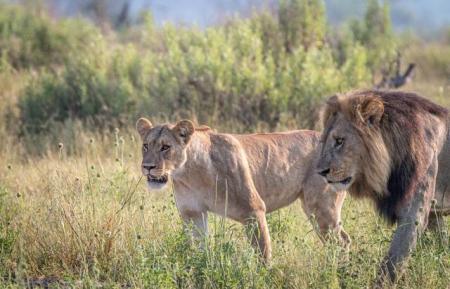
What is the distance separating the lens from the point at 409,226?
562 cm

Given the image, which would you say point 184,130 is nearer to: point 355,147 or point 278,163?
point 278,163

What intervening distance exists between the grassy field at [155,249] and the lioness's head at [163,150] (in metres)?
0.13

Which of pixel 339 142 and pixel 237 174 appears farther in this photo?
pixel 237 174

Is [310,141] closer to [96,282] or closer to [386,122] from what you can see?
[386,122]

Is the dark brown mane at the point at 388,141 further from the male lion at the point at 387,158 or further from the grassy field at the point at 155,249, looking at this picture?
the grassy field at the point at 155,249

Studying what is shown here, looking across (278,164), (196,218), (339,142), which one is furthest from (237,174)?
(339,142)

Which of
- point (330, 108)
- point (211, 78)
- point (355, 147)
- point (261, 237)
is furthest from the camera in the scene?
point (211, 78)

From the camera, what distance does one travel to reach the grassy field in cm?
559

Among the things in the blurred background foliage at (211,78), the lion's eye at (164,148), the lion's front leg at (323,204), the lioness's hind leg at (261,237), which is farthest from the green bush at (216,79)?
the lioness's hind leg at (261,237)

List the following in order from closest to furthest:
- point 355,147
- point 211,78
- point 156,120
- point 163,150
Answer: point 355,147
point 163,150
point 156,120
point 211,78

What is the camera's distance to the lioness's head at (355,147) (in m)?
5.57

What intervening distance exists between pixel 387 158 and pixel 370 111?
0.95 feet

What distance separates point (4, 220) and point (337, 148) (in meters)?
2.58

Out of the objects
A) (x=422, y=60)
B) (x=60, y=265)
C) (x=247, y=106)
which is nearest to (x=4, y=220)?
(x=60, y=265)
